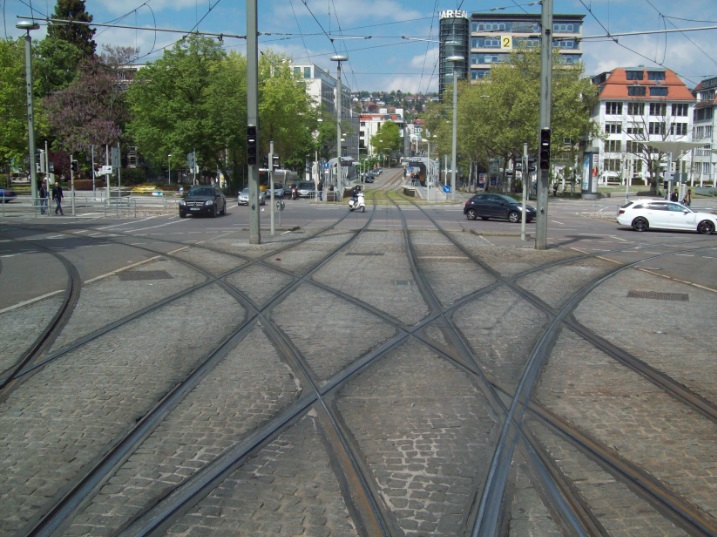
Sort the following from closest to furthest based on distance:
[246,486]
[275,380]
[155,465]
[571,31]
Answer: [246,486]
[155,465]
[275,380]
[571,31]

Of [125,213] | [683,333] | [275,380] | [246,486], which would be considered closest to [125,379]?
[275,380]

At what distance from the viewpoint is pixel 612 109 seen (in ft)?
311

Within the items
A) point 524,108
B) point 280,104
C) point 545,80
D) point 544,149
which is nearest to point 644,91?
point 524,108

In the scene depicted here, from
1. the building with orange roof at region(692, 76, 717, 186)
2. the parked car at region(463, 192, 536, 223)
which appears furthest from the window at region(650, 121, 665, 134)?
the parked car at region(463, 192, 536, 223)

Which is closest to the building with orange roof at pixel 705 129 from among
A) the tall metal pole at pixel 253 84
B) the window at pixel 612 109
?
the window at pixel 612 109

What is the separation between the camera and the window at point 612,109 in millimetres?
94375

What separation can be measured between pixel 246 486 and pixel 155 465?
825 millimetres

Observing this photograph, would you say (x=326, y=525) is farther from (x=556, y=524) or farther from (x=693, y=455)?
(x=693, y=455)

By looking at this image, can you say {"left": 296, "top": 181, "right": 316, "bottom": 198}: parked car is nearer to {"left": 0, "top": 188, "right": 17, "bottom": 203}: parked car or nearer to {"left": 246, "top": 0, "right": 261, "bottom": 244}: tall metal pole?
{"left": 0, "top": 188, "right": 17, "bottom": 203}: parked car

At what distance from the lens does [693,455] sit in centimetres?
583

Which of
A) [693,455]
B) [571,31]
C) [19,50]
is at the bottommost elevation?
[693,455]

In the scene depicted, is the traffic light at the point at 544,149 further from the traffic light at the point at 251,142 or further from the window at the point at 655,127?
the window at the point at 655,127

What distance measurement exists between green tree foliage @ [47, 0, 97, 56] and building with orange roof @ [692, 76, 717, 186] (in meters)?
73.2

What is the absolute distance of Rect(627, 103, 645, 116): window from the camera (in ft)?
283
